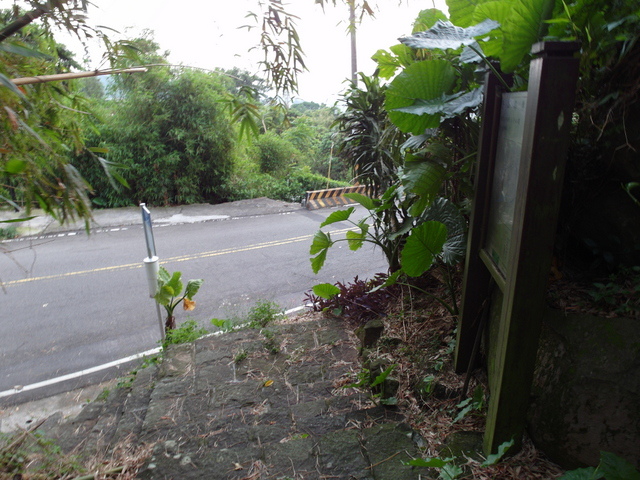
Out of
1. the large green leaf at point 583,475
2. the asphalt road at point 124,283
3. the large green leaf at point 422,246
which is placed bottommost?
the asphalt road at point 124,283

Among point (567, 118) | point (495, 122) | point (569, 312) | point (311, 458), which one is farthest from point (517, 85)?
point (311, 458)

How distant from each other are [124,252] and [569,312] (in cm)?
798

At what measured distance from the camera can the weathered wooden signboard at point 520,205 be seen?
1167 mm

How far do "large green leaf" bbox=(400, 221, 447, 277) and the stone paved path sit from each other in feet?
2.33

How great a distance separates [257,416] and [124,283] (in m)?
4.98

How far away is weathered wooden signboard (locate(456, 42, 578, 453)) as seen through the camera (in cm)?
117

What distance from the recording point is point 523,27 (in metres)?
1.47

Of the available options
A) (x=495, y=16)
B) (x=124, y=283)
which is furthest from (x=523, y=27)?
(x=124, y=283)

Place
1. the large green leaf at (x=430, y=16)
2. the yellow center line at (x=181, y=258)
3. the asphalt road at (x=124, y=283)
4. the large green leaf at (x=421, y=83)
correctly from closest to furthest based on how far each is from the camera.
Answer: the large green leaf at (x=421, y=83)
the large green leaf at (x=430, y=16)
the asphalt road at (x=124, y=283)
the yellow center line at (x=181, y=258)

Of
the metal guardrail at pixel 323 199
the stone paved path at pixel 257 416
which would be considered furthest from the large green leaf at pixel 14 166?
the metal guardrail at pixel 323 199

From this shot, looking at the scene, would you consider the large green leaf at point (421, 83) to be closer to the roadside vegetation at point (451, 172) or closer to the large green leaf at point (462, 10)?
the roadside vegetation at point (451, 172)

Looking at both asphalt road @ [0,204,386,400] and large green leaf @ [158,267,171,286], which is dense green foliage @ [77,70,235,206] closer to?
asphalt road @ [0,204,386,400]

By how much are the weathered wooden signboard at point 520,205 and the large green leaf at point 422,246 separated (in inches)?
6.7

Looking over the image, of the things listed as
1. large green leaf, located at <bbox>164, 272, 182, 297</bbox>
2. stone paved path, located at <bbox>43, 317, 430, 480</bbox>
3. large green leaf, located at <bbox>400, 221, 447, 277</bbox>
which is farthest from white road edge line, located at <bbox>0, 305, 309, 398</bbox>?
large green leaf, located at <bbox>400, 221, 447, 277</bbox>
